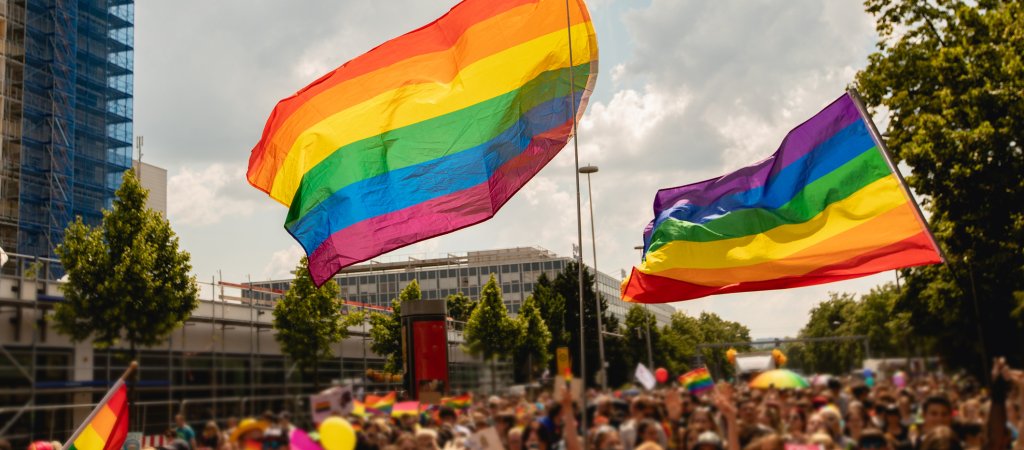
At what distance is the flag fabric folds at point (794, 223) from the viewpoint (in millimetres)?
13086

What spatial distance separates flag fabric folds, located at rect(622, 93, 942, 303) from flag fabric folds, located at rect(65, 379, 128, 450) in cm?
856

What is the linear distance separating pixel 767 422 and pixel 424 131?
5850mm

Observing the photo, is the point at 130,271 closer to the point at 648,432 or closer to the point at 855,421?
the point at 648,432

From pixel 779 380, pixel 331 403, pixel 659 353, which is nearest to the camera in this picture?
pixel 331 403

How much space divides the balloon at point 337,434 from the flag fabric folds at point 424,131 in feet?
19.9

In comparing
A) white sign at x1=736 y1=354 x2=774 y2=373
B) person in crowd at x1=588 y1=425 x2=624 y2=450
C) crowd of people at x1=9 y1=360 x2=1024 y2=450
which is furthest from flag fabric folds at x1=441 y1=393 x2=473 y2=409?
white sign at x1=736 y1=354 x2=774 y2=373

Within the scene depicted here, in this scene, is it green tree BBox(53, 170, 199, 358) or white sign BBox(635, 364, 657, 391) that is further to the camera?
white sign BBox(635, 364, 657, 391)

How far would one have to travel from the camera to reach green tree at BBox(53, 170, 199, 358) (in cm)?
788

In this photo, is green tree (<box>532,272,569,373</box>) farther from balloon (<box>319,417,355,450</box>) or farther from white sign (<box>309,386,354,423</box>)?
balloon (<box>319,417,355,450</box>)

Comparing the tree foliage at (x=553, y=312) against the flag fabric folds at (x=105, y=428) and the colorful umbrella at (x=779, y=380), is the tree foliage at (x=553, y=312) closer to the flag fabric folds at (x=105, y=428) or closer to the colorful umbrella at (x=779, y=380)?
the colorful umbrella at (x=779, y=380)

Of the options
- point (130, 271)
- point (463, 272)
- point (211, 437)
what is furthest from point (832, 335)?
point (463, 272)

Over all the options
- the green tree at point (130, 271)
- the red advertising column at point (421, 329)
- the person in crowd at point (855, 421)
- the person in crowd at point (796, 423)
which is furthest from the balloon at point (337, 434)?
the red advertising column at point (421, 329)

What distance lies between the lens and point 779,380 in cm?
1028

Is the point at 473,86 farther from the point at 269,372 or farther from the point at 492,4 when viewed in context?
the point at 269,372
